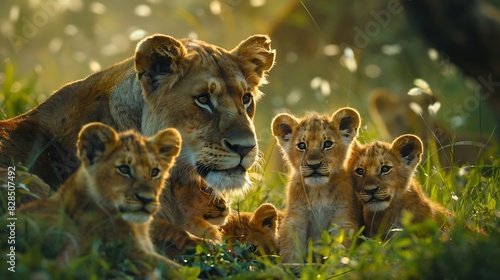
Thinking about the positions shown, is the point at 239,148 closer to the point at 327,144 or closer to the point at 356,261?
the point at 327,144

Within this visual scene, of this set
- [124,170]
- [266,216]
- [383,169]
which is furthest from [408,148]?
[124,170]

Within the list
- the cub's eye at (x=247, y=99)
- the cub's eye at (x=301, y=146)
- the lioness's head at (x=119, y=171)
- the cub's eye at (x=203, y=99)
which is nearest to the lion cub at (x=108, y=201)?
the lioness's head at (x=119, y=171)

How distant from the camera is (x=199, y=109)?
18.5 ft

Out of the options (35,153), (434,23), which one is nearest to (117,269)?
(35,153)

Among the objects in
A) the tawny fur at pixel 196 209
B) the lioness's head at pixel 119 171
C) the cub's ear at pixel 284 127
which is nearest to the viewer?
the lioness's head at pixel 119 171

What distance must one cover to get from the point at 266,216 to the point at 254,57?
111cm

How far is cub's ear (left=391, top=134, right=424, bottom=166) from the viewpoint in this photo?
581cm

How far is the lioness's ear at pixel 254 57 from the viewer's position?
20.1ft

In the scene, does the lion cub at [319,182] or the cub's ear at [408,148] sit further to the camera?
the cub's ear at [408,148]

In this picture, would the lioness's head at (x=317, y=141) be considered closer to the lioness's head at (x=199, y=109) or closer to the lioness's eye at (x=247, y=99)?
the lioness's eye at (x=247, y=99)

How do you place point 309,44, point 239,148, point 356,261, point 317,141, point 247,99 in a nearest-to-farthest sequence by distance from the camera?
point 356,261
point 239,148
point 317,141
point 247,99
point 309,44

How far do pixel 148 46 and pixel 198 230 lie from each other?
1.26 m

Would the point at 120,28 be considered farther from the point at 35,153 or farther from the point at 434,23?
the point at 35,153

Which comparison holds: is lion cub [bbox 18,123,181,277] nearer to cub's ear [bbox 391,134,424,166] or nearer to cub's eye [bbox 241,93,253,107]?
cub's eye [bbox 241,93,253,107]
